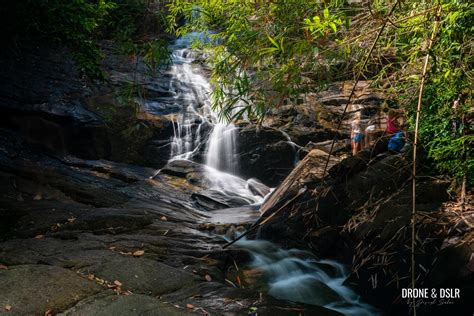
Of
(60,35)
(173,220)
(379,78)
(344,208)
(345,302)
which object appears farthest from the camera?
(173,220)

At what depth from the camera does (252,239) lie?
24.6 ft

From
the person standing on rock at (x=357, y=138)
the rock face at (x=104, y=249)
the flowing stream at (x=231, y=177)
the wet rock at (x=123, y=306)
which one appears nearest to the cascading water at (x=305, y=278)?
the flowing stream at (x=231, y=177)

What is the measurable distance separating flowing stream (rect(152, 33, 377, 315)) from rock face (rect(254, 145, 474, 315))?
29cm

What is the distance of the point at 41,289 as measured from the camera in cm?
392

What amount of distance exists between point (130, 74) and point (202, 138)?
455 centimetres

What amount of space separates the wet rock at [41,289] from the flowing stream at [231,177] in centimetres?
275

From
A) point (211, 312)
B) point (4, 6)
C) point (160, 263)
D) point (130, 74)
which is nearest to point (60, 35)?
point (4, 6)

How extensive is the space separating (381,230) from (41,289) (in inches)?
168

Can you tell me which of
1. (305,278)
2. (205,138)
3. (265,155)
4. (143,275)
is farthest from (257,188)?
(143,275)

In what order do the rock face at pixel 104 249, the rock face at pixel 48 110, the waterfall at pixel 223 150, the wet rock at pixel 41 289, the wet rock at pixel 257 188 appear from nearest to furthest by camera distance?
the wet rock at pixel 41 289, the rock face at pixel 104 249, the wet rock at pixel 257 188, the rock face at pixel 48 110, the waterfall at pixel 223 150

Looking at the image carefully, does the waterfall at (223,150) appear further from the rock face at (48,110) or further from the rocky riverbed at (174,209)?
the rock face at (48,110)

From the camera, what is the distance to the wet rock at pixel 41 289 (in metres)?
3.64

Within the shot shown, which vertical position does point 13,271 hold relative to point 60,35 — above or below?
below

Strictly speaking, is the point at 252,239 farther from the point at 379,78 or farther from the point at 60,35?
the point at 60,35
